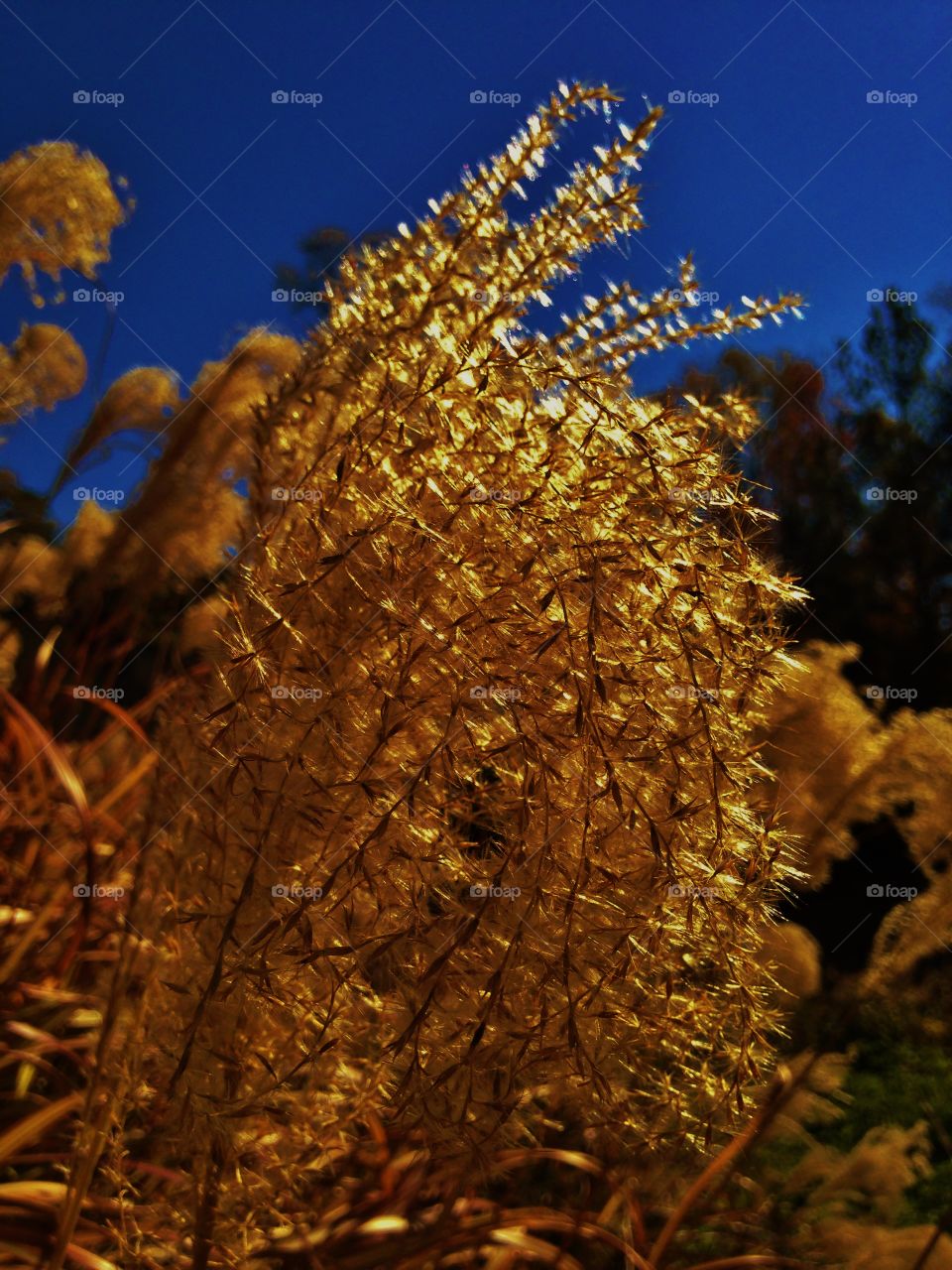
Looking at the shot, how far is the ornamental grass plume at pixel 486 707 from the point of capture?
121 centimetres

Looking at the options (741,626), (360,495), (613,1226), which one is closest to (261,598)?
(360,495)

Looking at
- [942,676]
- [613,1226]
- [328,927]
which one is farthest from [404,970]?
[942,676]

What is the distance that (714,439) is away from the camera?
4.52 ft

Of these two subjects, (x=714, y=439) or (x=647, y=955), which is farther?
(x=714, y=439)

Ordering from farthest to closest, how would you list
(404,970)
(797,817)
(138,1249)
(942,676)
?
(942,676), (797,817), (138,1249), (404,970)

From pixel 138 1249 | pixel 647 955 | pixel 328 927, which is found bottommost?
pixel 138 1249

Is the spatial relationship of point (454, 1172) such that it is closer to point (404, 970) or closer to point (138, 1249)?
point (138, 1249)

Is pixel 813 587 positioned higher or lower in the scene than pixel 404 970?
higher

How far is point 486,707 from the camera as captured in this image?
1.19 meters

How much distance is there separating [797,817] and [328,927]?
1.34 meters

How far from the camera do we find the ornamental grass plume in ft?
3.97

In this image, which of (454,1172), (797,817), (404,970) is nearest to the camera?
(404,970)

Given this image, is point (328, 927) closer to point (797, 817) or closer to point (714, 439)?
point (714, 439)

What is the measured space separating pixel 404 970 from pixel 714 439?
2.76 feet
